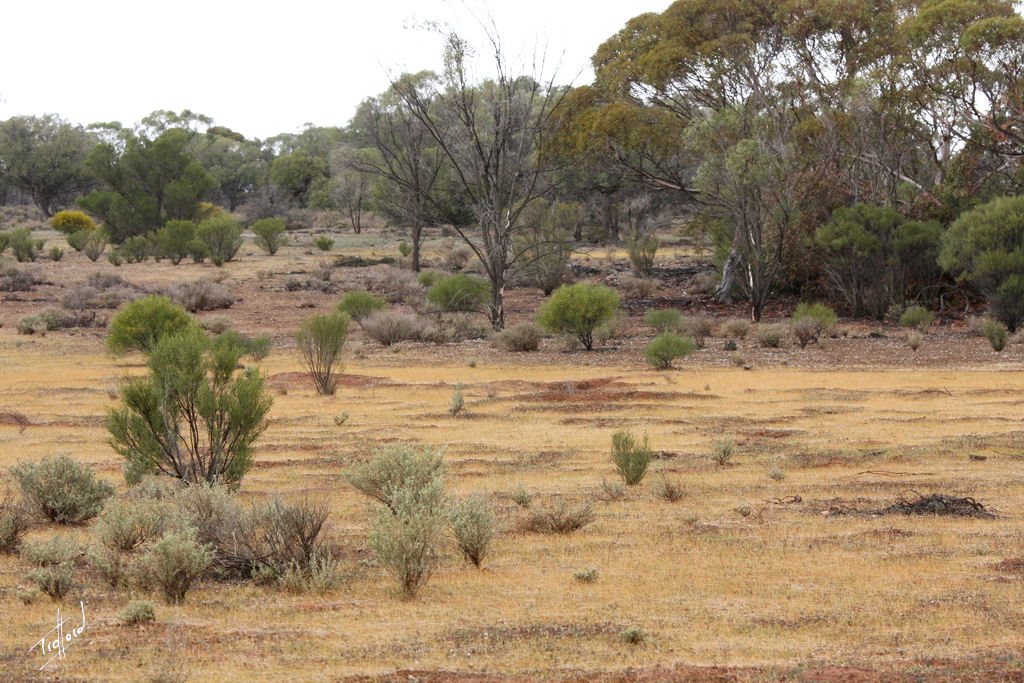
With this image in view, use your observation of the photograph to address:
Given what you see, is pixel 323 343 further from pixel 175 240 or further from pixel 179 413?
pixel 175 240

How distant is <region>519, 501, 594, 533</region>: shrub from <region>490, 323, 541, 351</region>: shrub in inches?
711

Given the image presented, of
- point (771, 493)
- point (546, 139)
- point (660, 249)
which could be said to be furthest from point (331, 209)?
point (771, 493)

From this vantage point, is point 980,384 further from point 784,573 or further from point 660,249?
point 660,249

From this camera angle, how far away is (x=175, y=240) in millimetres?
46062

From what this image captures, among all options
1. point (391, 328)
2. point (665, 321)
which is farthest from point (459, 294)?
point (665, 321)

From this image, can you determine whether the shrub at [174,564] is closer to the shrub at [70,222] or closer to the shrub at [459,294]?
the shrub at [459,294]

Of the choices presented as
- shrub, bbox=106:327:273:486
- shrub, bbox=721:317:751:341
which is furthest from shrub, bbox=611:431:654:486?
shrub, bbox=721:317:751:341

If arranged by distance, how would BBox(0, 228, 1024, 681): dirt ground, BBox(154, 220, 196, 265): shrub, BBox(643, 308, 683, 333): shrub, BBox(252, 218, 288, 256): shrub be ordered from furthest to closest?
BBox(252, 218, 288, 256): shrub, BBox(154, 220, 196, 265): shrub, BBox(643, 308, 683, 333): shrub, BBox(0, 228, 1024, 681): dirt ground

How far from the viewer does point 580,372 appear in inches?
917

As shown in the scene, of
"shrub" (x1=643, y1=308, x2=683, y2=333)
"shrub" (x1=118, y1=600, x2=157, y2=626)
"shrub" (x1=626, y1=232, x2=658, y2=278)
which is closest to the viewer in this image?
"shrub" (x1=118, y1=600, x2=157, y2=626)

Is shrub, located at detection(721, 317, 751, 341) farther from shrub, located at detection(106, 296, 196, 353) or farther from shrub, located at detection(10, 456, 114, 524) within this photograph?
shrub, located at detection(10, 456, 114, 524)

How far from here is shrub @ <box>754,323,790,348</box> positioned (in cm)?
2772

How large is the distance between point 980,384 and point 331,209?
59.1 m

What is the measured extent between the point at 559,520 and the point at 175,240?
4026 cm
